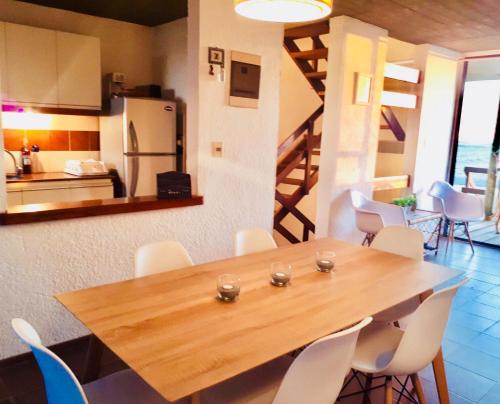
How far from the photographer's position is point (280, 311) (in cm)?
171

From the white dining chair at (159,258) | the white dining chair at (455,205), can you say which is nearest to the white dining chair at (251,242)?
the white dining chair at (159,258)

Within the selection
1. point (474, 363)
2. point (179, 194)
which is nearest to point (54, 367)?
point (179, 194)

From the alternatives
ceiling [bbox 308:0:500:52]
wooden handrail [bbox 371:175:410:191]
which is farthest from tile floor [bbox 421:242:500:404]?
ceiling [bbox 308:0:500:52]

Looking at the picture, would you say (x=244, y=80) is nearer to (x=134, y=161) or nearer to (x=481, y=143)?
(x=134, y=161)

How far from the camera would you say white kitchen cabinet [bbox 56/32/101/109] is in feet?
14.0

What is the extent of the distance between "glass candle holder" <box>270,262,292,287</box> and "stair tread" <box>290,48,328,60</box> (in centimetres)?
334

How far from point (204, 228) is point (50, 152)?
2.36m

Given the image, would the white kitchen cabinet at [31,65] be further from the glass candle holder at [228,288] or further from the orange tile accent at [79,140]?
the glass candle holder at [228,288]

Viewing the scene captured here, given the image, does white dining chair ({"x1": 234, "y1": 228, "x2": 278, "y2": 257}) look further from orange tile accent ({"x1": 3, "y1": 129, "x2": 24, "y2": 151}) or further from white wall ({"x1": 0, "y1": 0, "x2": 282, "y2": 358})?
orange tile accent ({"x1": 3, "y1": 129, "x2": 24, "y2": 151})

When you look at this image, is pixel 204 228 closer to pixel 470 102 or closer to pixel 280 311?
pixel 280 311

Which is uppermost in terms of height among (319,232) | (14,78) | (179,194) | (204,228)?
(14,78)

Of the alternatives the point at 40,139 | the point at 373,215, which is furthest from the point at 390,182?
the point at 40,139

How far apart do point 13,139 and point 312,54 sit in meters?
3.35

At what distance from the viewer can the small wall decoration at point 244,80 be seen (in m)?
3.29
